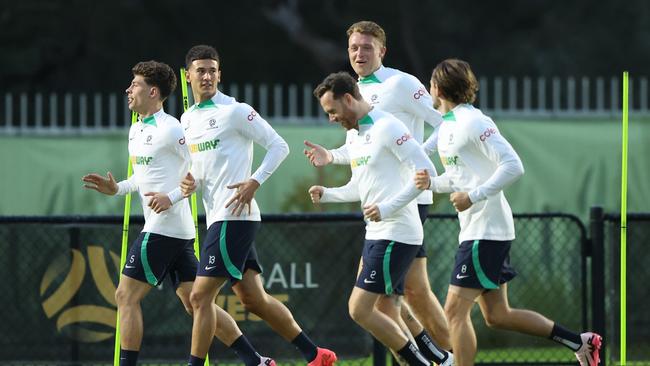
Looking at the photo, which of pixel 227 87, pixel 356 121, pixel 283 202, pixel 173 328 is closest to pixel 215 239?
pixel 356 121

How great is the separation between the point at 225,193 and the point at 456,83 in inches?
59.9

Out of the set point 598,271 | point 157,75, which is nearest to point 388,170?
point 157,75

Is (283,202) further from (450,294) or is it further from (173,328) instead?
(450,294)

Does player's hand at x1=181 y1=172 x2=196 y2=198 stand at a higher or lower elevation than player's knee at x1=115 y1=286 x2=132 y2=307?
higher

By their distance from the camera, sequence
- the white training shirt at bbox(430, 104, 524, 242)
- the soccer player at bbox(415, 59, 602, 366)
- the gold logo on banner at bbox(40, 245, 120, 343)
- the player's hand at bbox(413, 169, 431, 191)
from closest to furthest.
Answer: the player's hand at bbox(413, 169, 431, 191) → the white training shirt at bbox(430, 104, 524, 242) → the soccer player at bbox(415, 59, 602, 366) → the gold logo on banner at bbox(40, 245, 120, 343)

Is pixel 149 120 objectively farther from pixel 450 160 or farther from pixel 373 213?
pixel 450 160

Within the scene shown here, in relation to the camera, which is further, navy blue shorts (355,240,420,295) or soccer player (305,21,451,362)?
soccer player (305,21,451,362)

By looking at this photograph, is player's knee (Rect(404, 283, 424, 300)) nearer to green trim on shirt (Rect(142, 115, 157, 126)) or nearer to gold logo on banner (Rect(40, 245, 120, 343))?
green trim on shirt (Rect(142, 115, 157, 126))

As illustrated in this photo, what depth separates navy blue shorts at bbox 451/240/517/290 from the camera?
902cm

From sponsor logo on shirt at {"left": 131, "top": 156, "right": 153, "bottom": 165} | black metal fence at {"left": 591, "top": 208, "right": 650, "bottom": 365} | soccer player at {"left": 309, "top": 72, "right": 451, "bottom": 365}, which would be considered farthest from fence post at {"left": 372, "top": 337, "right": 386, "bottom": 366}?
sponsor logo on shirt at {"left": 131, "top": 156, "right": 153, "bottom": 165}

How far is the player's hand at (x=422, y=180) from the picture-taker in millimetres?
8711

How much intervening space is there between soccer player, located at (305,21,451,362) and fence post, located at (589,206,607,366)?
1.48m

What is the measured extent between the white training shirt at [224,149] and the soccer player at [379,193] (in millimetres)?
602

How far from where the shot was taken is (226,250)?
9367mm
